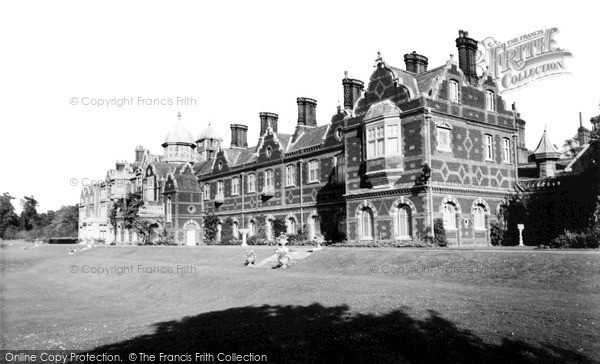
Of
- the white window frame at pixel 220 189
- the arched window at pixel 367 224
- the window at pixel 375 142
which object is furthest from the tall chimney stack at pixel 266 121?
the arched window at pixel 367 224

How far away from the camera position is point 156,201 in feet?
194

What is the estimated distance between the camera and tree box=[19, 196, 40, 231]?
110 meters

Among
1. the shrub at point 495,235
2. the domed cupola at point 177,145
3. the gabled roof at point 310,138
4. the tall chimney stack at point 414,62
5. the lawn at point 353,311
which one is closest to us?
the lawn at point 353,311

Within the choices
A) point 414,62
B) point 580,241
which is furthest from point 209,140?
point 580,241

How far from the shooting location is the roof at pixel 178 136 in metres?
69.7

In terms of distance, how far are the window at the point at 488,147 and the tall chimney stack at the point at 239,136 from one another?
3025cm

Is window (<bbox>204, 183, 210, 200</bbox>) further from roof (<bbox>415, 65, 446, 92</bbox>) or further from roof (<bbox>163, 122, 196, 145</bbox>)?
roof (<bbox>415, 65, 446, 92</bbox>)

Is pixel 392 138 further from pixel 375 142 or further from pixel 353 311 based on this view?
pixel 353 311

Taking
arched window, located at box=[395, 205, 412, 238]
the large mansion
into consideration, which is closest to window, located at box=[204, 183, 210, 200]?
the large mansion

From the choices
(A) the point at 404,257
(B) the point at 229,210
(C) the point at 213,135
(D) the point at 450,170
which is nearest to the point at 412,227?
(D) the point at 450,170

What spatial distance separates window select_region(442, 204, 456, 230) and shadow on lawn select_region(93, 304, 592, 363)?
57.2 ft

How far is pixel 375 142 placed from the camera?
103 ft

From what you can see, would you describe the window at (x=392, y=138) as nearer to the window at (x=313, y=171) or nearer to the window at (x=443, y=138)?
the window at (x=443, y=138)

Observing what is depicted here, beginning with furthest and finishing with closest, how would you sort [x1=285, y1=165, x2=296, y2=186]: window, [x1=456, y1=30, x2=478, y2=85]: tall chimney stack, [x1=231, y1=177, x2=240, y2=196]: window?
[x1=231, y1=177, x2=240, y2=196]: window < [x1=285, y1=165, x2=296, y2=186]: window < [x1=456, y1=30, x2=478, y2=85]: tall chimney stack
